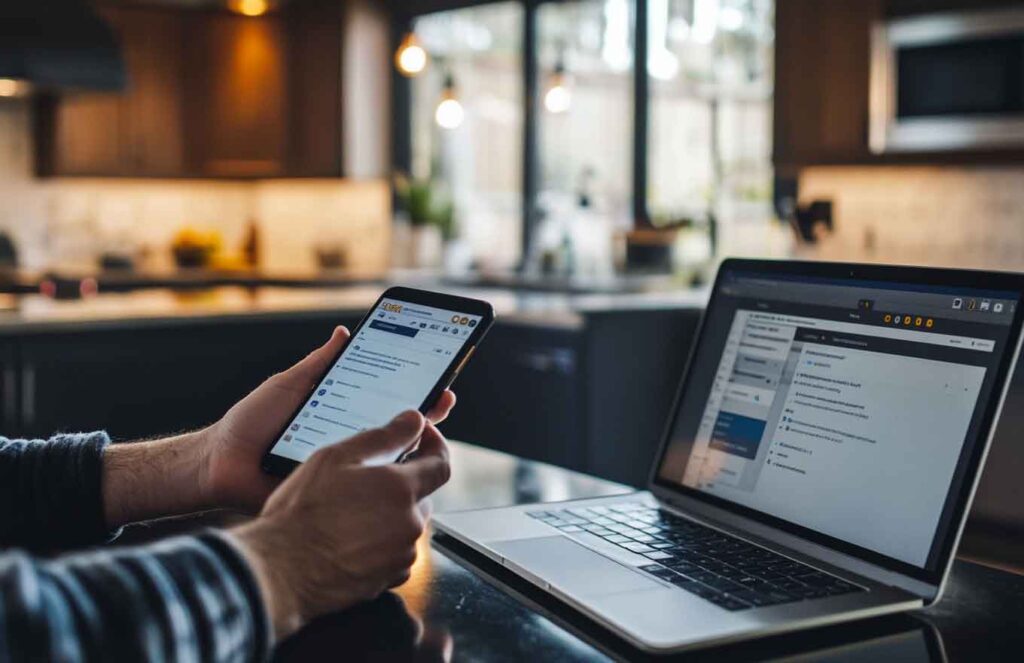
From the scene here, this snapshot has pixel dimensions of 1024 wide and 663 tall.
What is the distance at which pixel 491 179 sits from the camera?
18.4ft

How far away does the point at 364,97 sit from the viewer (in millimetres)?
5922

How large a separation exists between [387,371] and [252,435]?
0.54ft

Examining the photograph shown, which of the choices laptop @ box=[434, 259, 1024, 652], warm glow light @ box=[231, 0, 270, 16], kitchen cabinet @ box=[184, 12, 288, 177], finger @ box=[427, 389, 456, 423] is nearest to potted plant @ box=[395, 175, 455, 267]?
kitchen cabinet @ box=[184, 12, 288, 177]

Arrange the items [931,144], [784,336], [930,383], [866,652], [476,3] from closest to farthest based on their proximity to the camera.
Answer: [866,652], [930,383], [784,336], [931,144], [476,3]

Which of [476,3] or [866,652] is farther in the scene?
[476,3]

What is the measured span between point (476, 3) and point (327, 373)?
465cm

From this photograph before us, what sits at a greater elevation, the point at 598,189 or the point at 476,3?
the point at 476,3

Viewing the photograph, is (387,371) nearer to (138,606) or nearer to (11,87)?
(138,606)

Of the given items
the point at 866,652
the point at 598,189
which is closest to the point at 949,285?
the point at 866,652

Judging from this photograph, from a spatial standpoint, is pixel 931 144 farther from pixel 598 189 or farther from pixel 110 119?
pixel 110 119

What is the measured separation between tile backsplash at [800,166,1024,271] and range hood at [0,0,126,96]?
3.05 meters

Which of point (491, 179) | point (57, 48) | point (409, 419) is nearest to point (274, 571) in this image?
point (409, 419)

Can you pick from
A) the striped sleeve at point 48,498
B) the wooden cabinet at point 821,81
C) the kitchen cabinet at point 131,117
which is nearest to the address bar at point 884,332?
the striped sleeve at point 48,498

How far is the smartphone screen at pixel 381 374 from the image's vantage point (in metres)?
1.01
